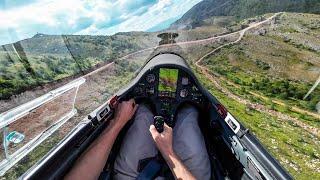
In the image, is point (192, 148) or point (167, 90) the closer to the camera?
point (192, 148)

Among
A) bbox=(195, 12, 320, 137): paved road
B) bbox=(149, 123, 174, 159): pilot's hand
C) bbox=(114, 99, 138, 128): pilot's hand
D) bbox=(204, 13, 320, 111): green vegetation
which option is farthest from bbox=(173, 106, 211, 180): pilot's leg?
bbox=(204, 13, 320, 111): green vegetation

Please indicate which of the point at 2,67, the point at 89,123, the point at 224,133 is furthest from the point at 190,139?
the point at 2,67

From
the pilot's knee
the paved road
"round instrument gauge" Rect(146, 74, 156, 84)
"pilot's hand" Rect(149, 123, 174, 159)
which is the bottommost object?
the paved road

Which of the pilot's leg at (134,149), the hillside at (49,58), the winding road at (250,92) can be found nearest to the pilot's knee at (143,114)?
the pilot's leg at (134,149)

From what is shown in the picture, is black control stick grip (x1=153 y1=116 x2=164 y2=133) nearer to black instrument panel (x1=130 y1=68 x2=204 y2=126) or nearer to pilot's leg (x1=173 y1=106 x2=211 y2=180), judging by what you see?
pilot's leg (x1=173 y1=106 x2=211 y2=180)

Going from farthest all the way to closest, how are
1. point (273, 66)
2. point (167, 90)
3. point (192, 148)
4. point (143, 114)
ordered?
point (273, 66) → point (167, 90) → point (143, 114) → point (192, 148)

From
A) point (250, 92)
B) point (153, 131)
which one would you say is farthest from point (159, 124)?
point (250, 92)

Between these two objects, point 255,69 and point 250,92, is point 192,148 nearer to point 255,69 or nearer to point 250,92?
point 250,92
